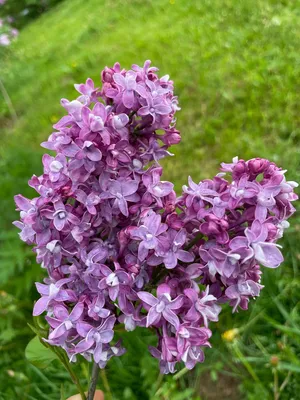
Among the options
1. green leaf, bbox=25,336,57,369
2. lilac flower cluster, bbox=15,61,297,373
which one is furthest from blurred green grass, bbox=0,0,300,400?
lilac flower cluster, bbox=15,61,297,373

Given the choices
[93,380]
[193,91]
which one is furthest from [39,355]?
[193,91]

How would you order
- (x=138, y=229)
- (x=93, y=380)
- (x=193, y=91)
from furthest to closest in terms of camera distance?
(x=193, y=91) → (x=93, y=380) → (x=138, y=229)

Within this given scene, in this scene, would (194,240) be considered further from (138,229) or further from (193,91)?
(193,91)

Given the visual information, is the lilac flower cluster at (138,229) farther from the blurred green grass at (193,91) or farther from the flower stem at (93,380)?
the blurred green grass at (193,91)

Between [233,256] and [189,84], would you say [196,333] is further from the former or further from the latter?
[189,84]

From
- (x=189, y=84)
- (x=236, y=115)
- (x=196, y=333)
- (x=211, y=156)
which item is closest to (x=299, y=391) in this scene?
(x=196, y=333)

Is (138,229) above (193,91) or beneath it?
above
